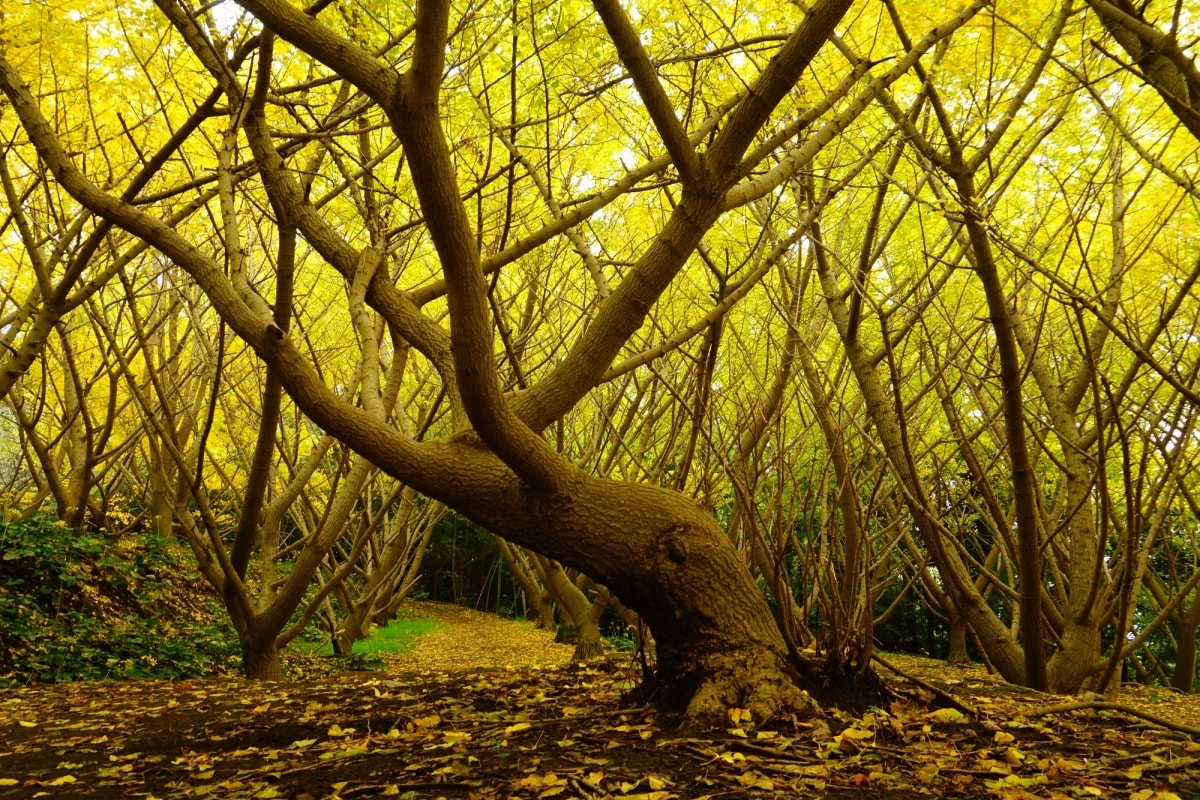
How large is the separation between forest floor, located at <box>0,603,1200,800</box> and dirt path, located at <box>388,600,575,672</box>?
335cm

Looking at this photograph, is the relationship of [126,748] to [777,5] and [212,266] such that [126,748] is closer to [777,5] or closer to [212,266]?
[212,266]

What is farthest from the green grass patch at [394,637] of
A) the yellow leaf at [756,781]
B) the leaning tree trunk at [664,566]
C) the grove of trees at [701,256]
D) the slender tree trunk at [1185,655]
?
the slender tree trunk at [1185,655]

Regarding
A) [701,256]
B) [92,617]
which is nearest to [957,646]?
[701,256]

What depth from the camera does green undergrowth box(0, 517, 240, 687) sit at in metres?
5.31

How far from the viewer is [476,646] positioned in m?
12.1

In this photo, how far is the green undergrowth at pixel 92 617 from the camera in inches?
209

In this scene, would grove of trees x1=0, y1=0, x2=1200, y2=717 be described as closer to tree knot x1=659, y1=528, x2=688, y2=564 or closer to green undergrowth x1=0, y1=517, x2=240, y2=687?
tree knot x1=659, y1=528, x2=688, y2=564

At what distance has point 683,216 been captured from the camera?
2.40m

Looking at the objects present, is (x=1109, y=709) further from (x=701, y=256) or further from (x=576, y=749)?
(x=701, y=256)

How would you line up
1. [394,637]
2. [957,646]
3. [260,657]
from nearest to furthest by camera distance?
[260,657] < [957,646] < [394,637]

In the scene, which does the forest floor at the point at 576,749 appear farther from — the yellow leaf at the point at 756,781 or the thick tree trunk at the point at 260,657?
the thick tree trunk at the point at 260,657

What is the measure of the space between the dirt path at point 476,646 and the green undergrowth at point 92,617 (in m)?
2.02

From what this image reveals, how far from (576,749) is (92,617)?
6.04m

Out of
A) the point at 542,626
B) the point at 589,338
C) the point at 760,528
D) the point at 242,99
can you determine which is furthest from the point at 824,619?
the point at 542,626
